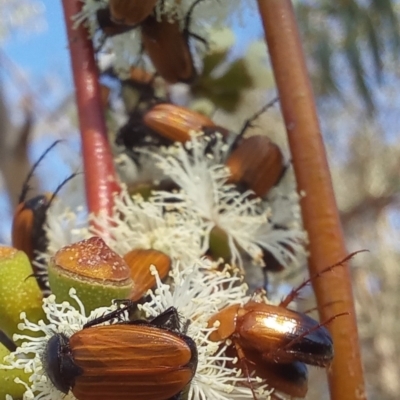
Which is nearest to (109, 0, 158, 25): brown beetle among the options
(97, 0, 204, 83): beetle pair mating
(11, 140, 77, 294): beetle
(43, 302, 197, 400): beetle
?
(97, 0, 204, 83): beetle pair mating

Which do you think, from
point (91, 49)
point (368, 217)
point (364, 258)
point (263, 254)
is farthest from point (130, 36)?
point (364, 258)

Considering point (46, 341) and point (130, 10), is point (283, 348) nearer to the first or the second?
point (46, 341)

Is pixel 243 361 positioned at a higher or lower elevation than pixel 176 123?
lower

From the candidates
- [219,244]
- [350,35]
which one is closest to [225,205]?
[219,244]

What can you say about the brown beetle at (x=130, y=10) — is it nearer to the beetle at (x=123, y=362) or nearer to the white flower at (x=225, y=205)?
the white flower at (x=225, y=205)

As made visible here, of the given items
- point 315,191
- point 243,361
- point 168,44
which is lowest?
point 243,361

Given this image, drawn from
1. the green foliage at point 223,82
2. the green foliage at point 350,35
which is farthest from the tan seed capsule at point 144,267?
the green foliage at point 350,35
